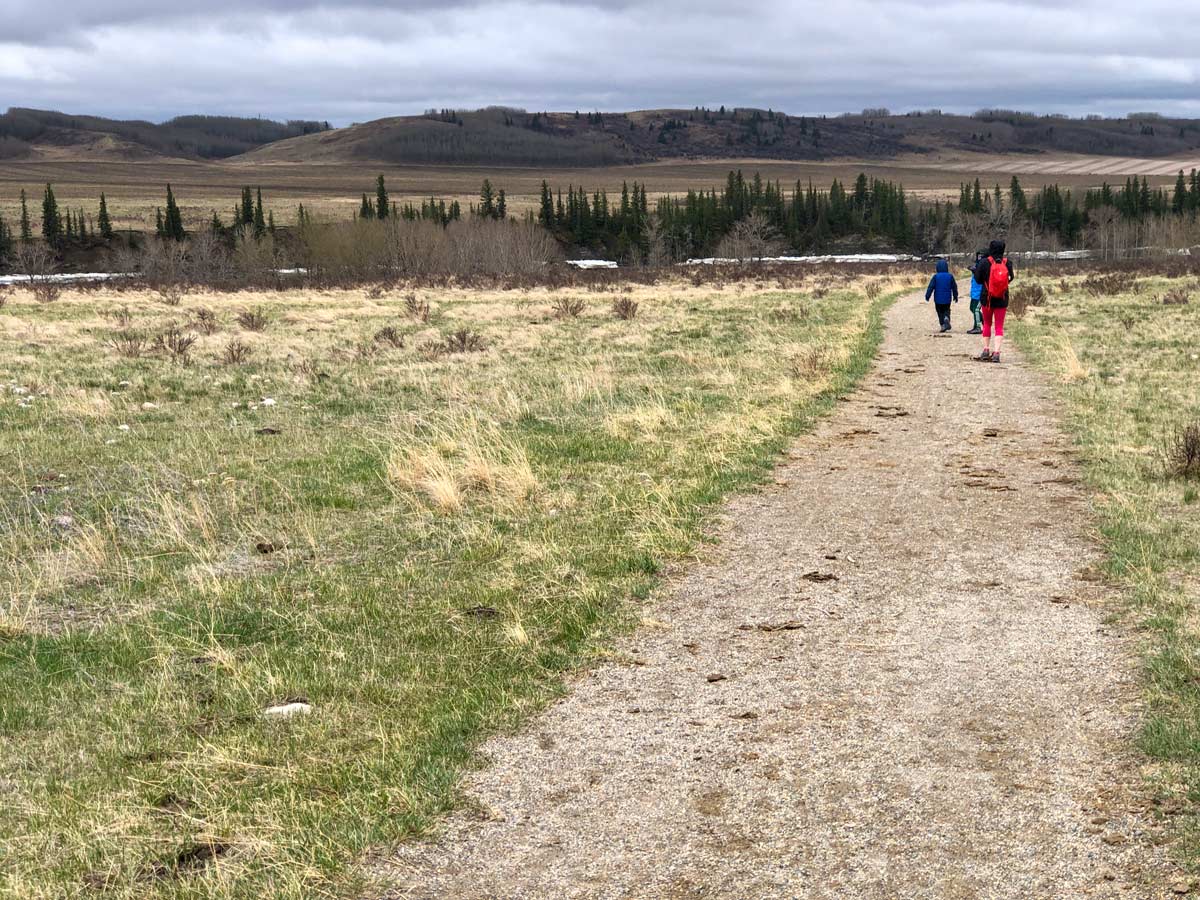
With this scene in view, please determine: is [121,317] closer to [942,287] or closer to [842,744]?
[942,287]

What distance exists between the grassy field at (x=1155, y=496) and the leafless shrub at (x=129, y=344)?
16981 mm

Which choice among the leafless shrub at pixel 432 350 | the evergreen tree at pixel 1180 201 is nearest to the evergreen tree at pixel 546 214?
the evergreen tree at pixel 1180 201

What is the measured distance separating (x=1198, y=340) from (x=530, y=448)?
50.8 feet

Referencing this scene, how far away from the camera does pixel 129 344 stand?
2362 centimetres

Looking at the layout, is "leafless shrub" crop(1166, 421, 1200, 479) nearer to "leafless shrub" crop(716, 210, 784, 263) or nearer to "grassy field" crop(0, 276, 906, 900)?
"grassy field" crop(0, 276, 906, 900)

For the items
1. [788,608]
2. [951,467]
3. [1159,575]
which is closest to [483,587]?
[788,608]

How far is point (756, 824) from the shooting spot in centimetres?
387

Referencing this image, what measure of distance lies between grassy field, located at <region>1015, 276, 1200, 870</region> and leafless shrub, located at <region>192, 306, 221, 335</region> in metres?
19.4

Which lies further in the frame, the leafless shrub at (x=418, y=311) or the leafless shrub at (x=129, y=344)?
the leafless shrub at (x=418, y=311)

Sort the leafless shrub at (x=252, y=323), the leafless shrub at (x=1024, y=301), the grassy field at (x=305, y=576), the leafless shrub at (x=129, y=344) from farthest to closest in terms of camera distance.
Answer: the leafless shrub at (x=252, y=323) < the leafless shrub at (x=1024, y=301) < the leafless shrub at (x=129, y=344) < the grassy field at (x=305, y=576)

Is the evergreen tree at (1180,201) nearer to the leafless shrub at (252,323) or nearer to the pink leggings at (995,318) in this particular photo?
the leafless shrub at (252,323)

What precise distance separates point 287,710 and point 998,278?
585 inches

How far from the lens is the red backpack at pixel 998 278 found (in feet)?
56.4

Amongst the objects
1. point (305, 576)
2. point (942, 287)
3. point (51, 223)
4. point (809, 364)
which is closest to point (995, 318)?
point (809, 364)
